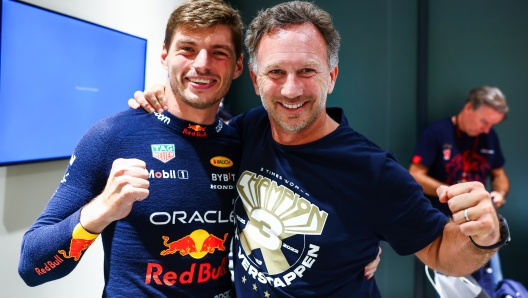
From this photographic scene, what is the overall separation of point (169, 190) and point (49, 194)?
112 cm

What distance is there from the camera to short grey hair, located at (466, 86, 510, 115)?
284 centimetres

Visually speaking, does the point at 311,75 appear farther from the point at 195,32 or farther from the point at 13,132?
the point at 13,132

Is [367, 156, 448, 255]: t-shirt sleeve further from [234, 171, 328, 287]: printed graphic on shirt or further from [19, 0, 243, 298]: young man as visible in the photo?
[19, 0, 243, 298]: young man

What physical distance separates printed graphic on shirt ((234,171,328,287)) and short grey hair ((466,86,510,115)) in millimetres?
2299

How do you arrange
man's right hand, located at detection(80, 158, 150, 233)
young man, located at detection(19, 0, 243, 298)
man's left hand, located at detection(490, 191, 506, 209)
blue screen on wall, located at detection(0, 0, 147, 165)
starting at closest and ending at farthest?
man's right hand, located at detection(80, 158, 150, 233)
young man, located at detection(19, 0, 243, 298)
blue screen on wall, located at detection(0, 0, 147, 165)
man's left hand, located at detection(490, 191, 506, 209)

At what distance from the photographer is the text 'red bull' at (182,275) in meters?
1.16

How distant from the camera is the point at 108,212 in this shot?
38.5 inches

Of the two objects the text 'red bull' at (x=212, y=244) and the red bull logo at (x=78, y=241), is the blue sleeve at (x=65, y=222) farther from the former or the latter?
the text 'red bull' at (x=212, y=244)

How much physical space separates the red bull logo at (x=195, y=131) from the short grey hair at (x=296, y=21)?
0.89ft

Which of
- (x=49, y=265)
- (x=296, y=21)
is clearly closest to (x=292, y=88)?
(x=296, y=21)

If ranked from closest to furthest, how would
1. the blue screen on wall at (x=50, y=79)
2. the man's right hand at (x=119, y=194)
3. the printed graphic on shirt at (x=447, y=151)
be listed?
1. the man's right hand at (x=119, y=194)
2. the blue screen on wall at (x=50, y=79)
3. the printed graphic on shirt at (x=447, y=151)

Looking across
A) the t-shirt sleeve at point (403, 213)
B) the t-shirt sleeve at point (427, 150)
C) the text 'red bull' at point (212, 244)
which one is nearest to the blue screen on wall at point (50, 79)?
the text 'red bull' at point (212, 244)

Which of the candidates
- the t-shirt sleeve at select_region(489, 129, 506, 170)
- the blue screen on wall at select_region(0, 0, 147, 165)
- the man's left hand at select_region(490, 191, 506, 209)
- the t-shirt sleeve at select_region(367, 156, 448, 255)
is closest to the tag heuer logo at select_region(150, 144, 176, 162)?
the t-shirt sleeve at select_region(367, 156, 448, 255)

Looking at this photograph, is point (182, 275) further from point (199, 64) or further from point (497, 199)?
point (497, 199)
